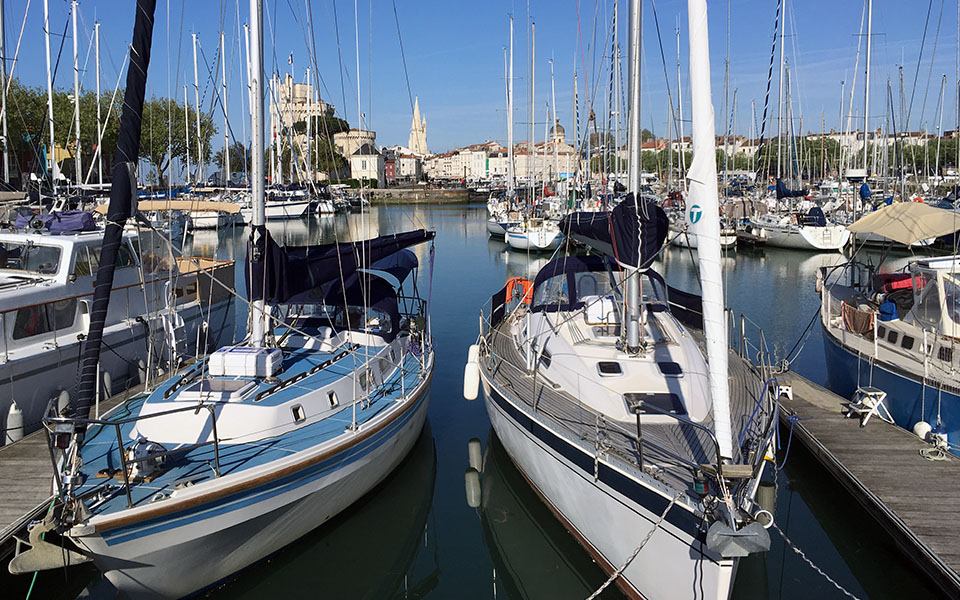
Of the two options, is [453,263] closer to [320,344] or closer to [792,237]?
[792,237]

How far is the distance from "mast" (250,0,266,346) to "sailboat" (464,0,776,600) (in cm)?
348

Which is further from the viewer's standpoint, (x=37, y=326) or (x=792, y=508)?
(x=37, y=326)

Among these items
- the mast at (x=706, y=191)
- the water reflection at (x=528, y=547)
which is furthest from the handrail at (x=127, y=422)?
the mast at (x=706, y=191)

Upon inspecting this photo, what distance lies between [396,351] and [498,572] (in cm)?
479

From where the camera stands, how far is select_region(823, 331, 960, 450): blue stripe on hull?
11.7 meters

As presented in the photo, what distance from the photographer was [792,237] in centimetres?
4378

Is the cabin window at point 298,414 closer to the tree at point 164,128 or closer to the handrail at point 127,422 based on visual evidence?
the handrail at point 127,422

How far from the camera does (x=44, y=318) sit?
12.9 m

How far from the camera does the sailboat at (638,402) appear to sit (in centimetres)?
704

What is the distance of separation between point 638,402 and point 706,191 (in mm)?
2782

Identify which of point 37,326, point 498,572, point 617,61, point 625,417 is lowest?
point 498,572

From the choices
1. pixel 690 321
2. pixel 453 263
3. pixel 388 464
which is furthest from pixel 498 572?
pixel 453 263

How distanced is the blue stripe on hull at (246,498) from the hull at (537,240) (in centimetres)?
3357

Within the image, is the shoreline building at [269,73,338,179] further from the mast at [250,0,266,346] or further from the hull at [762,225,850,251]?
the hull at [762,225,850,251]
